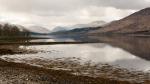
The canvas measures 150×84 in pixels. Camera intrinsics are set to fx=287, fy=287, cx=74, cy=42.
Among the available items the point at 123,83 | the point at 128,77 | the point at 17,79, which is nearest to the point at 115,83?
the point at 123,83

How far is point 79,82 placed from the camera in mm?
37938

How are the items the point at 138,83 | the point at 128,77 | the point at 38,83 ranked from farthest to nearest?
the point at 128,77
the point at 138,83
the point at 38,83

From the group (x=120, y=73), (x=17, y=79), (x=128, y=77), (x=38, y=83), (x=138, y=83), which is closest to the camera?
(x=38, y=83)

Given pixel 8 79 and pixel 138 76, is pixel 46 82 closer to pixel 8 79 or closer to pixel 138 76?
pixel 8 79

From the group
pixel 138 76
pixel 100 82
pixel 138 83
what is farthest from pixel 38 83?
pixel 138 76

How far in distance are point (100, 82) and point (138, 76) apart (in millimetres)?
10557

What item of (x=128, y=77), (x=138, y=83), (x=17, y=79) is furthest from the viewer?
(x=128, y=77)

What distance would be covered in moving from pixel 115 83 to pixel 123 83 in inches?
48.2

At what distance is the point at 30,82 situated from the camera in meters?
35.5

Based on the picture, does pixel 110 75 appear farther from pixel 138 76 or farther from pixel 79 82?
pixel 79 82

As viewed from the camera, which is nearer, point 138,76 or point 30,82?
point 30,82

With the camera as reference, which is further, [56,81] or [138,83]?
[138,83]

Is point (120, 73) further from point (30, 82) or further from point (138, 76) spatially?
point (30, 82)

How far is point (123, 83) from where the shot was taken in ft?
129
